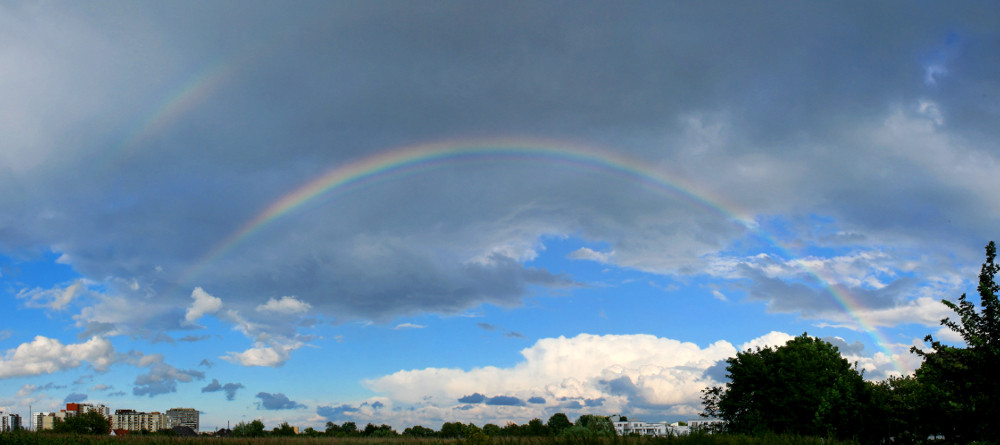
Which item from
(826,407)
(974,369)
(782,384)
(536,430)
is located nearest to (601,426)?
(536,430)

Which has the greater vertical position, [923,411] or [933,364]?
Answer: [933,364]

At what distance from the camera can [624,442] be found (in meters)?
21.3

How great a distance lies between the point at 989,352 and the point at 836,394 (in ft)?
64.7

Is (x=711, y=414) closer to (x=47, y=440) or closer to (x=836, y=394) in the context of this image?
(x=836, y=394)

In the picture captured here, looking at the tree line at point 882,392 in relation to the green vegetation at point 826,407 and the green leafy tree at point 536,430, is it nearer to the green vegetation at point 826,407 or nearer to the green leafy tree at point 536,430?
the green vegetation at point 826,407

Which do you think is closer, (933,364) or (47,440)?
(933,364)

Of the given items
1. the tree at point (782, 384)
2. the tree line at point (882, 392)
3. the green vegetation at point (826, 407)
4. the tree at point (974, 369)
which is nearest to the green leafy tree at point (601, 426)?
the green vegetation at point (826, 407)

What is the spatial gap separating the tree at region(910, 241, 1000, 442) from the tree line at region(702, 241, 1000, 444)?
3 cm

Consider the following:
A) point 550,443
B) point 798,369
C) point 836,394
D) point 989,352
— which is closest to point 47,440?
point 550,443

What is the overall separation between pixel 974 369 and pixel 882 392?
887 inches

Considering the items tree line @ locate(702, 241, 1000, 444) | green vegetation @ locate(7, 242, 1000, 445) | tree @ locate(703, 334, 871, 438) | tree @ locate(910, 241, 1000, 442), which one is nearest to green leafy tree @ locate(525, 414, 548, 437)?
green vegetation @ locate(7, 242, 1000, 445)

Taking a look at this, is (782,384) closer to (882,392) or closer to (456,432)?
(882,392)

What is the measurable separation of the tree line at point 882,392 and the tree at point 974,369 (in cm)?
3

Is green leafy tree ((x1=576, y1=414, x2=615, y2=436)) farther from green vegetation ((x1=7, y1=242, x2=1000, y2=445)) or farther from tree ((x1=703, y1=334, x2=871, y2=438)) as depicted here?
tree ((x1=703, y1=334, x2=871, y2=438))
